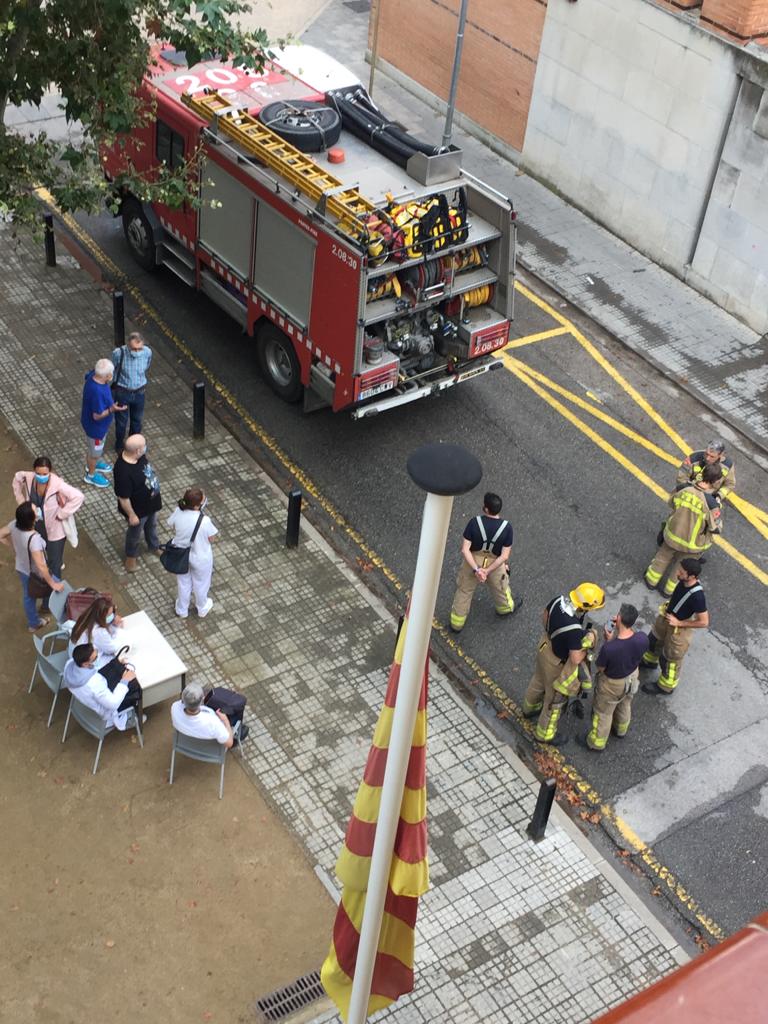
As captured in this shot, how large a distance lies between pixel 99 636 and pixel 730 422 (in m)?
8.80

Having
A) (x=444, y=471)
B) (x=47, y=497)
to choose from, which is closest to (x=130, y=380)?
(x=47, y=497)

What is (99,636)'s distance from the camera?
32.3 feet

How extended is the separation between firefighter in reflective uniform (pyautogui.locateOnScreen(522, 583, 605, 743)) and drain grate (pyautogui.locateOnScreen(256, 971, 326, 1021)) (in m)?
3.13

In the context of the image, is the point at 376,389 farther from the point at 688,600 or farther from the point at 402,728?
the point at 402,728

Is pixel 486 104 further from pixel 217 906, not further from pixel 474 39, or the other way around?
pixel 217 906

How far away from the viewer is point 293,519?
12.1 m

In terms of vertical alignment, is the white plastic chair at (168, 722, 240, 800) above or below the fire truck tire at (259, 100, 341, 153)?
below

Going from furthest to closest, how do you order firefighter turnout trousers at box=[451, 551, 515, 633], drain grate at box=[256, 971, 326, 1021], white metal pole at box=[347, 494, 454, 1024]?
1. firefighter turnout trousers at box=[451, 551, 515, 633]
2. drain grate at box=[256, 971, 326, 1021]
3. white metal pole at box=[347, 494, 454, 1024]

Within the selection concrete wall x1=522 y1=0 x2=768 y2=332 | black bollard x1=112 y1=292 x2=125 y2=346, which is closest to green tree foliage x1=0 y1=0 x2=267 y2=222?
black bollard x1=112 y1=292 x2=125 y2=346

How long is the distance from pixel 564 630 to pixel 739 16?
988 cm

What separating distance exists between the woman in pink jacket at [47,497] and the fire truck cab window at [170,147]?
17.6 feet

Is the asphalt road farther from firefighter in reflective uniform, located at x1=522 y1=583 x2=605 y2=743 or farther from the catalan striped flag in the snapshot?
the catalan striped flag

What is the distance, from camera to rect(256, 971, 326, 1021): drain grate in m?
8.41

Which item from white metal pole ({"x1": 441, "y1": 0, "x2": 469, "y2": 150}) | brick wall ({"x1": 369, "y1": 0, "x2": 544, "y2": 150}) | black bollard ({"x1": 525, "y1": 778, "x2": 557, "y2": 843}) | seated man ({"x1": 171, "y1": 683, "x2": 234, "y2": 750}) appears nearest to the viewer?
seated man ({"x1": 171, "y1": 683, "x2": 234, "y2": 750})
